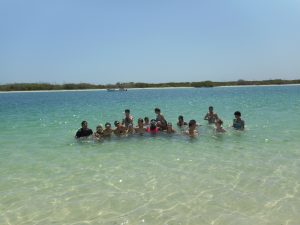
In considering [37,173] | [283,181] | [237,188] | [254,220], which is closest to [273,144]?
[283,181]

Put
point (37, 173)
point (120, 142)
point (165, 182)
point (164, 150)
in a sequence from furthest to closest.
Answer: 1. point (120, 142)
2. point (164, 150)
3. point (37, 173)
4. point (165, 182)

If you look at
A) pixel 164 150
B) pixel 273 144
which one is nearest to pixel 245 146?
pixel 273 144

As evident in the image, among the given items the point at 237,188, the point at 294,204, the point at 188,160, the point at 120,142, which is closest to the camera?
the point at 294,204

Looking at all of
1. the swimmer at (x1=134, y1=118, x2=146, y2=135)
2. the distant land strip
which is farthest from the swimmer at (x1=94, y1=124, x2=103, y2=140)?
the distant land strip

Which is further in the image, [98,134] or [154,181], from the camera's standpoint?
[98,134]

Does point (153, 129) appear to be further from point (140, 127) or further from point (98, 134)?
point (98, 134)

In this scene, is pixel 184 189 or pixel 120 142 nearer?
pixel 184 189

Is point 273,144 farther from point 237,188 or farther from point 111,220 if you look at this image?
point 111,220

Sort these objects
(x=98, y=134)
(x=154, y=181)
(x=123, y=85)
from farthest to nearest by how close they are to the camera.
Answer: (x=123, y=85)
(x=98, y=134)
(x=154, y=181)

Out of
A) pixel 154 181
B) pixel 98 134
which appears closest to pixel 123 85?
pixel 98 134

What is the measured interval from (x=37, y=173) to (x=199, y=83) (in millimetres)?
111704

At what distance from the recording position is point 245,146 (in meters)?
10.8

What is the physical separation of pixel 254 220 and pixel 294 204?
1.00m

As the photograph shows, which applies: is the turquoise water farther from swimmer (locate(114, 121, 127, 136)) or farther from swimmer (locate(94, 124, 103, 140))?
swimmer (locate(114, 121, 127, 136))
